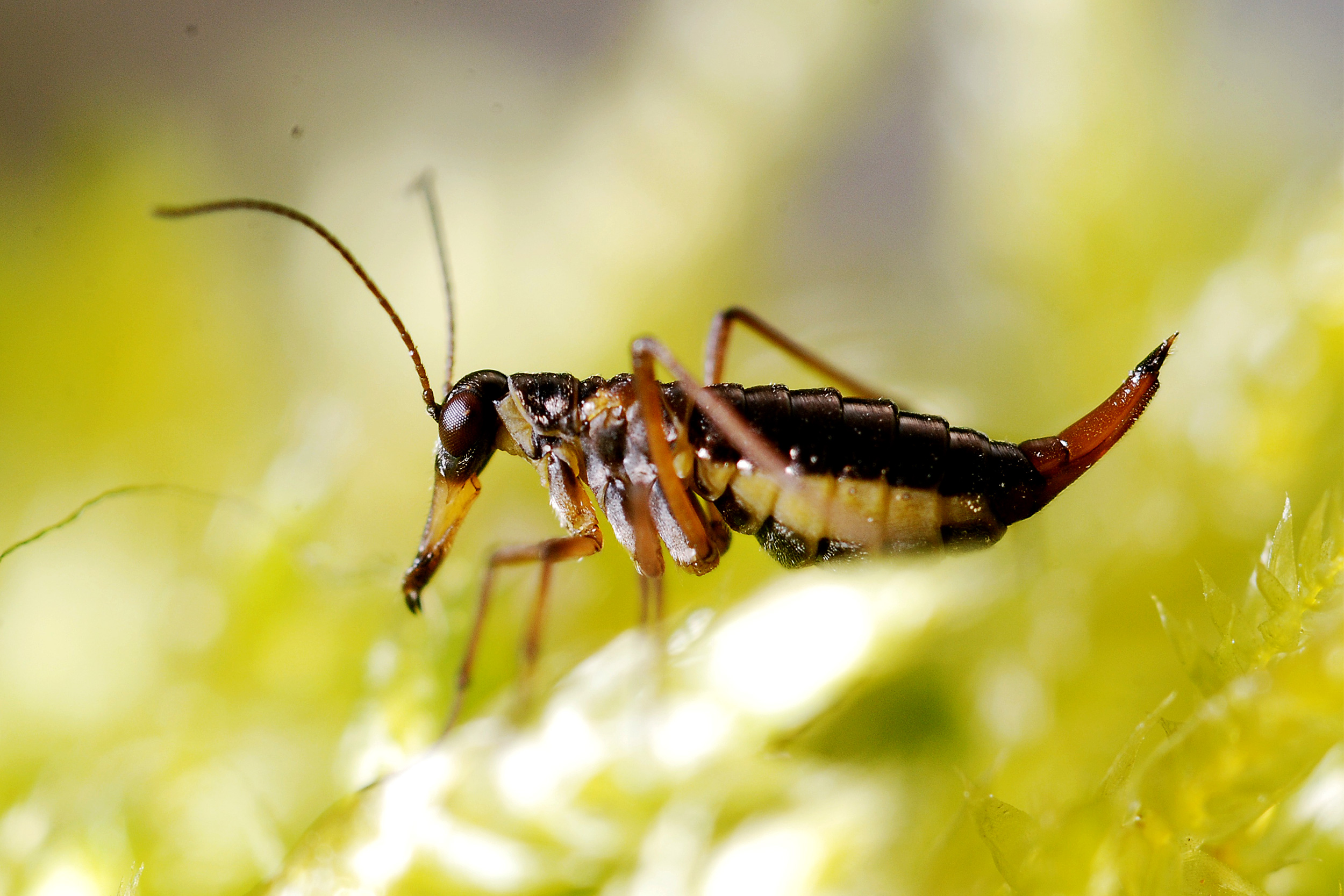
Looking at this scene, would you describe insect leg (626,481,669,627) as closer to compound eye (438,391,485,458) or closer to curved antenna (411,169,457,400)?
compound eye (438,391,485,458)

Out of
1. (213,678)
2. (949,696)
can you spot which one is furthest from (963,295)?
(213,678)

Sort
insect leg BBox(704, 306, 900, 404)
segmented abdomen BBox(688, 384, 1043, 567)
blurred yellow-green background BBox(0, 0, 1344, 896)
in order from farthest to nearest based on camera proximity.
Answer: insect leg BBox(704, 306, 900, 404) < segmented abdomen BBox(688, 384, 1043, 567) < blurred yellow-green background BBox(0, 0, 1344, 896)

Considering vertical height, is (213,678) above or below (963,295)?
below

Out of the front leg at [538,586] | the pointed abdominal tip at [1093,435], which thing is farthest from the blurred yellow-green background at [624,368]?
the pointed abdominal tip at [1093,435]

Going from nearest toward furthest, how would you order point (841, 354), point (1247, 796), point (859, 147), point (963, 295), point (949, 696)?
point (1247, 796)
point (949, 696)
point (841, 354)
point (963, 295)
point (859, 147)

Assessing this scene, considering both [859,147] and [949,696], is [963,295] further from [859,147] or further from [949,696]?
[949,696]

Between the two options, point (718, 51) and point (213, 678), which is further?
point (718, 51)

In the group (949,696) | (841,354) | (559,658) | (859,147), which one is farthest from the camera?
(859,147)

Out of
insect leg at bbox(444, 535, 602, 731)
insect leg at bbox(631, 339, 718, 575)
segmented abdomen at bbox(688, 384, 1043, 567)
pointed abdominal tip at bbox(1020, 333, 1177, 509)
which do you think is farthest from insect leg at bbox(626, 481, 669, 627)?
pointed abdominal tip at bbox(1020, 333, 1177, 509)
